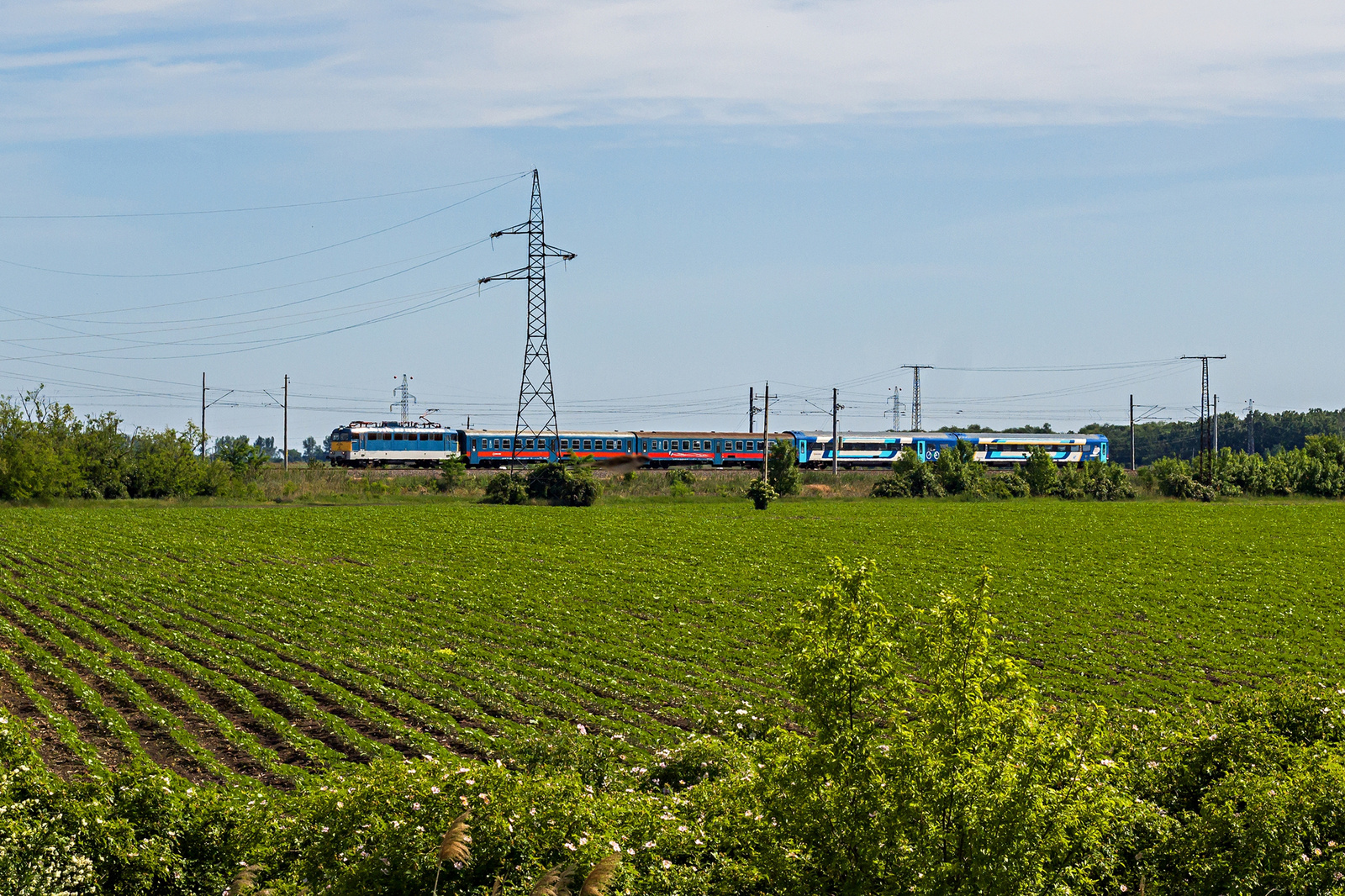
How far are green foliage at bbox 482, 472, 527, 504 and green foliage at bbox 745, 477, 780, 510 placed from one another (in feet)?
44.5

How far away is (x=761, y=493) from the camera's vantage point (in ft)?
211

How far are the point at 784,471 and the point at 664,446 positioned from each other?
61.9 ft

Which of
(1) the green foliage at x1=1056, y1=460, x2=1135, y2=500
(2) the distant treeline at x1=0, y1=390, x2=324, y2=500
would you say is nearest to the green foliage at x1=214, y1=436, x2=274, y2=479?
(2) the distant treeline at x1=0, y1=390, x2=324, y2=500

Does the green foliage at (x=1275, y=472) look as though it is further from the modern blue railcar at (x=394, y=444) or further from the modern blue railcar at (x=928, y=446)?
the modern blue railcar at (x=394, y=444)

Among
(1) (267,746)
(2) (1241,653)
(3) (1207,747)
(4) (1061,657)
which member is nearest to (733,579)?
(4) (1061,657)

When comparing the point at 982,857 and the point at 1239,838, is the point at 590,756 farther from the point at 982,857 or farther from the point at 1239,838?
the point at 1239,838

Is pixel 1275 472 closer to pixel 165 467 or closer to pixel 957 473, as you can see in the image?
pixel 957 473

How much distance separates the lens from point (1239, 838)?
9594 mm

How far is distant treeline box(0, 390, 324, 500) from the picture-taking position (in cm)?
5919

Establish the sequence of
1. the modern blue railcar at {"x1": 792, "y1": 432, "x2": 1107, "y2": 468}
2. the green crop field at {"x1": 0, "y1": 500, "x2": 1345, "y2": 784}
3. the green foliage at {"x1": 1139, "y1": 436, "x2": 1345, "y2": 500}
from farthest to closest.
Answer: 1. the modern blue railcar at {"x1": 792, "y1": 432, "x2": 1107, "y2": 468}
2. the green foliage at {"x1": 1139, "y1": 436, "x2": 1345, "y2": 500}
3. the green crop field at {"x1": 0, "y1": 500, "x2": 1345, "y2": 784}

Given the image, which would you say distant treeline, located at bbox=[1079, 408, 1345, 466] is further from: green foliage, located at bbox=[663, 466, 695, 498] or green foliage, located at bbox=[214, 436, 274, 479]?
green foliage, located at bbox=[214, 436, 274, 479]

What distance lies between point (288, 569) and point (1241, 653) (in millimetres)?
27309

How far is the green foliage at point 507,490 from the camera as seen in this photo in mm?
63375

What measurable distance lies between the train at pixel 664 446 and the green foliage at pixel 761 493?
59.7ft
